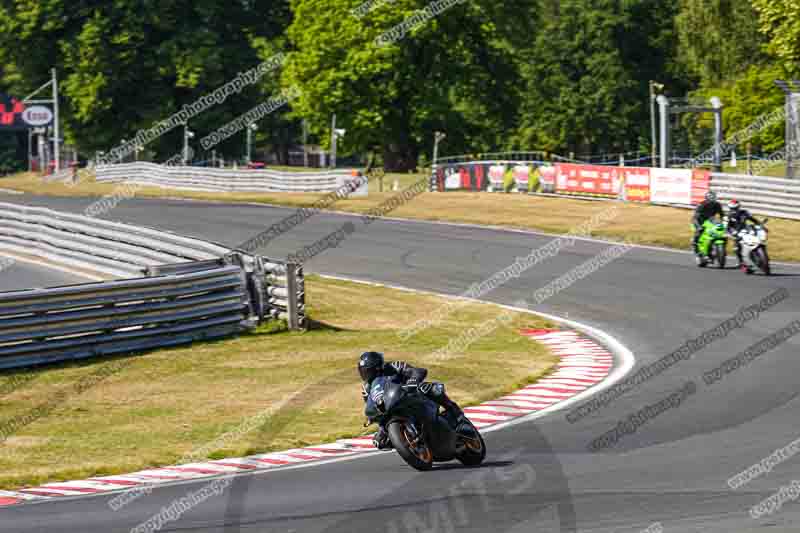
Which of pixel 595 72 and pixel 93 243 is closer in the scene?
pixel 93 243

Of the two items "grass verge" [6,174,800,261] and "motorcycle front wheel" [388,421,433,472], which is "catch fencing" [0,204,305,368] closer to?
"motorcycle front wheel" [388,421,433,472]

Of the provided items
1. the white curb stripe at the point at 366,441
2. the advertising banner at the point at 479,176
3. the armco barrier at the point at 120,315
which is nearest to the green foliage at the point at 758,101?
the advertising banner at the point at 479,176

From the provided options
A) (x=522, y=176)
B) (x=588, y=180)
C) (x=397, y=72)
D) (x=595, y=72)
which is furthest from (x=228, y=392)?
(x=595, y=72)

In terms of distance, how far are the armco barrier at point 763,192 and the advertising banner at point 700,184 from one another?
0.38 m

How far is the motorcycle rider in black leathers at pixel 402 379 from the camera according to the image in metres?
10.7

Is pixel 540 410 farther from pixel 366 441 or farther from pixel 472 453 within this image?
pixel 472 453

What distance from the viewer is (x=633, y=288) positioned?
2450 centimetres

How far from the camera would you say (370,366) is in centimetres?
1081

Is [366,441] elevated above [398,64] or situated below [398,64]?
below

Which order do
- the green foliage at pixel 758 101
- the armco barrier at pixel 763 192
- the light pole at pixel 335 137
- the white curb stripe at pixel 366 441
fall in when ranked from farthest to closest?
1. the green foliage at pixel 758 101
2. the light pole at pixel 335 137
3. the armco barrier at pixel 763 192
4. the white curb stripe at pixel 366 441

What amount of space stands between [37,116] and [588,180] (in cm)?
3824

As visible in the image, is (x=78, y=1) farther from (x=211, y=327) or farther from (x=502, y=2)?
(x=211, y=327)

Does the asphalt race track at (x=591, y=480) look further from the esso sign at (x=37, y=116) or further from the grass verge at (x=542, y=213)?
the esso sign at (x=37, y=116)

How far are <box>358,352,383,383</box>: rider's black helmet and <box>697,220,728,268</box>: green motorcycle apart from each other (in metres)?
17.2
